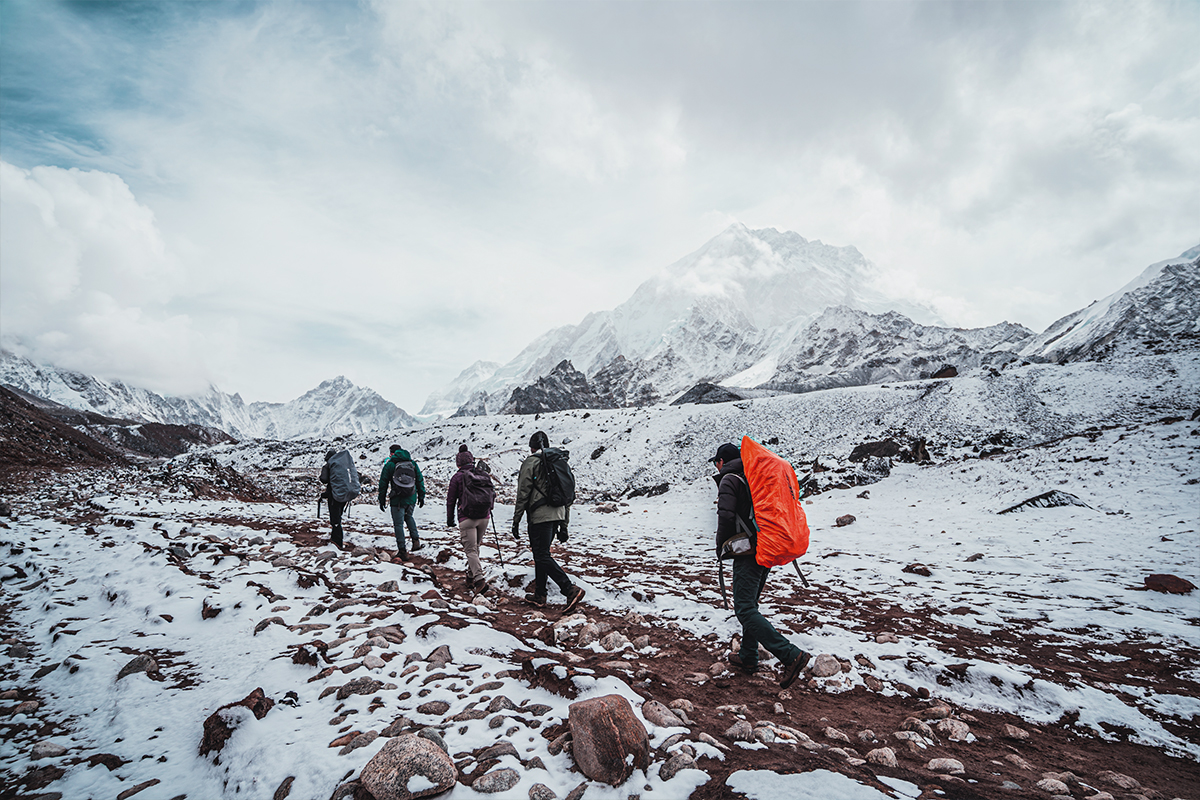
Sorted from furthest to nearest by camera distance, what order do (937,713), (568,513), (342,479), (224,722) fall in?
(342,479) < (568,513) < (937,713) < (224,722)

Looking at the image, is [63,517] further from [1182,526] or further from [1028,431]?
[1028,431]

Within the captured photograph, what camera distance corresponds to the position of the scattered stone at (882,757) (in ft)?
10.6

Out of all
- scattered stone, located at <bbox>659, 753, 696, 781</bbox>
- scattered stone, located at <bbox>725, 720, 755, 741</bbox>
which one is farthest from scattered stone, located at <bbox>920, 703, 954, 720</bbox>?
scattered stone, located at <bbox>659, 753, 696, 781</bbox>

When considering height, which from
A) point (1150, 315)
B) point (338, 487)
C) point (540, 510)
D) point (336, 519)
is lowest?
point (336, 519)

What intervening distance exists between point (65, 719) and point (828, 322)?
617 feet

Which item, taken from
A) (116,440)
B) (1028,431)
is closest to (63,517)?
(1028,431)

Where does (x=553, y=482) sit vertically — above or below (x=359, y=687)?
above

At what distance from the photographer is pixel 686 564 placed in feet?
36.3

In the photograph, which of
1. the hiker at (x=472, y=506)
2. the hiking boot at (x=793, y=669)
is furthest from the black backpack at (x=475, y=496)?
the hiking boot at (x=793, y=669)

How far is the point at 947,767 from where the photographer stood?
3232 millimetres

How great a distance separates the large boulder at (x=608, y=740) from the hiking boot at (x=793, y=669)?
88.5 inches

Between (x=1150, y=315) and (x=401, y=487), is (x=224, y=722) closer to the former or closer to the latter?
(x=401, y=487)

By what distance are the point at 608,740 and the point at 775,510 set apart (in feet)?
9.57

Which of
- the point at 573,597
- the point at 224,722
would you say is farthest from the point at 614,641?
the point at 224,722
